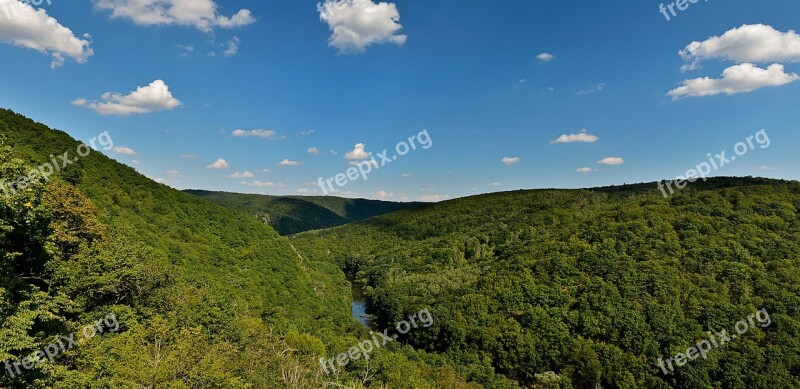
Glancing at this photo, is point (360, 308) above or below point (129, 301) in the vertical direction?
below

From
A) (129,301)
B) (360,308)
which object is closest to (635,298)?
(360,308)

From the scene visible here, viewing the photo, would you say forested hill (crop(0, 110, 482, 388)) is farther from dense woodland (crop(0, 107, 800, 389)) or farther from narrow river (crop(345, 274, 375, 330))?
narrow river (crop(345, 274, 375, 330))

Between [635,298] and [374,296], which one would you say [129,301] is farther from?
[635,298]

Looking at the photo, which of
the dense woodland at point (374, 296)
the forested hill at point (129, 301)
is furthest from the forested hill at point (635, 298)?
the forested hill at point (129, 301)

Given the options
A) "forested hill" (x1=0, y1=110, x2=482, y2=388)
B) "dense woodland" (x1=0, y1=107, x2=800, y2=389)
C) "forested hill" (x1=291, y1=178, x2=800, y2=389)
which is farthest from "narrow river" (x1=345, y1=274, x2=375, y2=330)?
"forested hill" (x1=0, y1=110, x2=482, y2=388)

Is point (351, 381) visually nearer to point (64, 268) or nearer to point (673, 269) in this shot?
point (64, 268)

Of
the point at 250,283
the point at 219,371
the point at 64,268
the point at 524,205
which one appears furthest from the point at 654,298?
the point at 524,205
